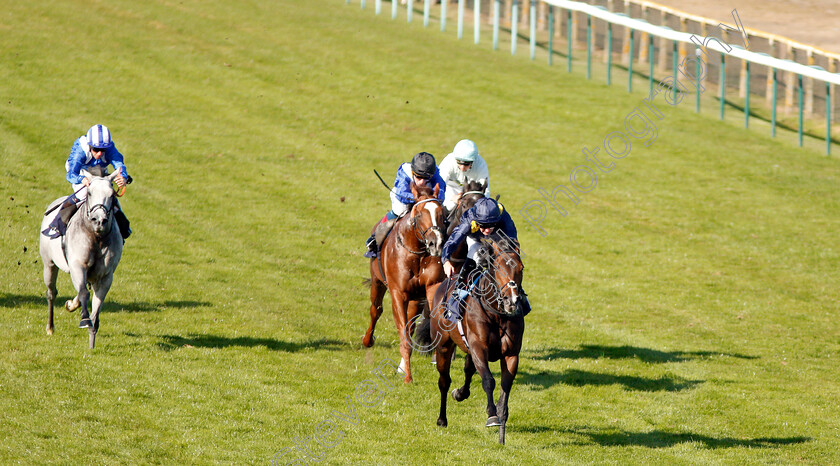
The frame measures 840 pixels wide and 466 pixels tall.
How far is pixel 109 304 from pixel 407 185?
217 inches

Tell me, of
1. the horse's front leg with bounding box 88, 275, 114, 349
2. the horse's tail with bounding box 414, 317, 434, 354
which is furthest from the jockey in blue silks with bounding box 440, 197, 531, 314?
the horse's front leg with bounding box 88, 275, 114, 349

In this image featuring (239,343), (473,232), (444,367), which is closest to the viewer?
(473,232)

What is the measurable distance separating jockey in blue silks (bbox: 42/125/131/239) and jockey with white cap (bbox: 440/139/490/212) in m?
4.01

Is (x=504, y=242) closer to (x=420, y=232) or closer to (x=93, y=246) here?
(x=420, y=232)

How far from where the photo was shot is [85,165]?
1190 centimetres

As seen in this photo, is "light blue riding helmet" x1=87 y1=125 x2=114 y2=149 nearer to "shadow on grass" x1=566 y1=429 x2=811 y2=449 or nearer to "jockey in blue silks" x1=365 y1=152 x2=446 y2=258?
"jockey in blue silks" x1=365 y1=152 x2=446 y2=258

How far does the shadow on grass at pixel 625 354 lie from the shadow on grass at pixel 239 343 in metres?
3.09

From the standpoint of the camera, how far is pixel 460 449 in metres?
9.65

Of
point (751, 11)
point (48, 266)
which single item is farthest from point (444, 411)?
point (751, 11)

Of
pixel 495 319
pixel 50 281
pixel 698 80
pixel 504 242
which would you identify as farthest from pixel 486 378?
pixel 698 80

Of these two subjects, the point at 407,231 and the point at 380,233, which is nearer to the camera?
the point at 407,231

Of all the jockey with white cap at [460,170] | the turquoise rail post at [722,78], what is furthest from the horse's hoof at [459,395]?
the turquoise rail post at [722,78]

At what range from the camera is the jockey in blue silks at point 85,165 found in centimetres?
1159

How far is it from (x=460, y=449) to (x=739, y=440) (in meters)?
3.41
